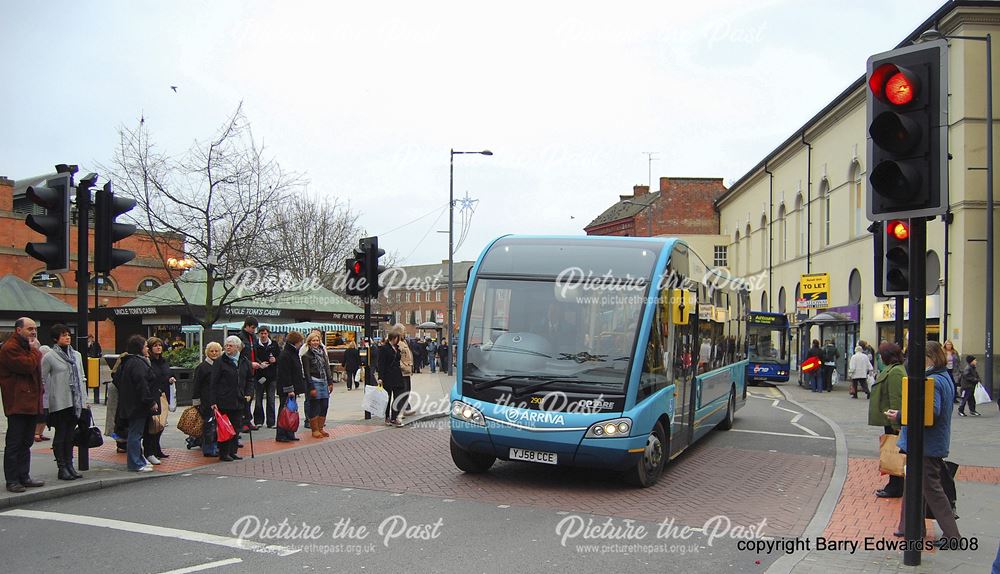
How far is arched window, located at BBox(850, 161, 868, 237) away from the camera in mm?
33344

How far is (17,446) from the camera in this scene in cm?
866

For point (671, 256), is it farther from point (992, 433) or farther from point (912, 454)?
point (992, 433)

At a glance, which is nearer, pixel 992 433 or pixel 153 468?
pixel 153 468

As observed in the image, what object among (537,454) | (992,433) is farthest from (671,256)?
(992,433)

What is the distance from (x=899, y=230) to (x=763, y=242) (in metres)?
43.9

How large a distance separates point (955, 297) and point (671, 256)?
774 inches

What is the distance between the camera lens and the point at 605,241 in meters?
9.88

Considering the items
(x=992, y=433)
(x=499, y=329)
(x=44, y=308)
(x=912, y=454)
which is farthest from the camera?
(x=44, y=308)

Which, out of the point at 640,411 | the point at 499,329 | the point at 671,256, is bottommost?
the point at 640,411

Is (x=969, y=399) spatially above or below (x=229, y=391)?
below

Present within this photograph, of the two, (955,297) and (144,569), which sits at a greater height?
(955,297)

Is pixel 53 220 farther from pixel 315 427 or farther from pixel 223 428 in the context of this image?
pixel 315 427

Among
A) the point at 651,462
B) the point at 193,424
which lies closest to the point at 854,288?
the point at 651,462

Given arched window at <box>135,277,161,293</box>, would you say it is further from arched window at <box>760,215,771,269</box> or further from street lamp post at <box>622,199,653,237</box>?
arched window at <box>760,215,771,269</box>
